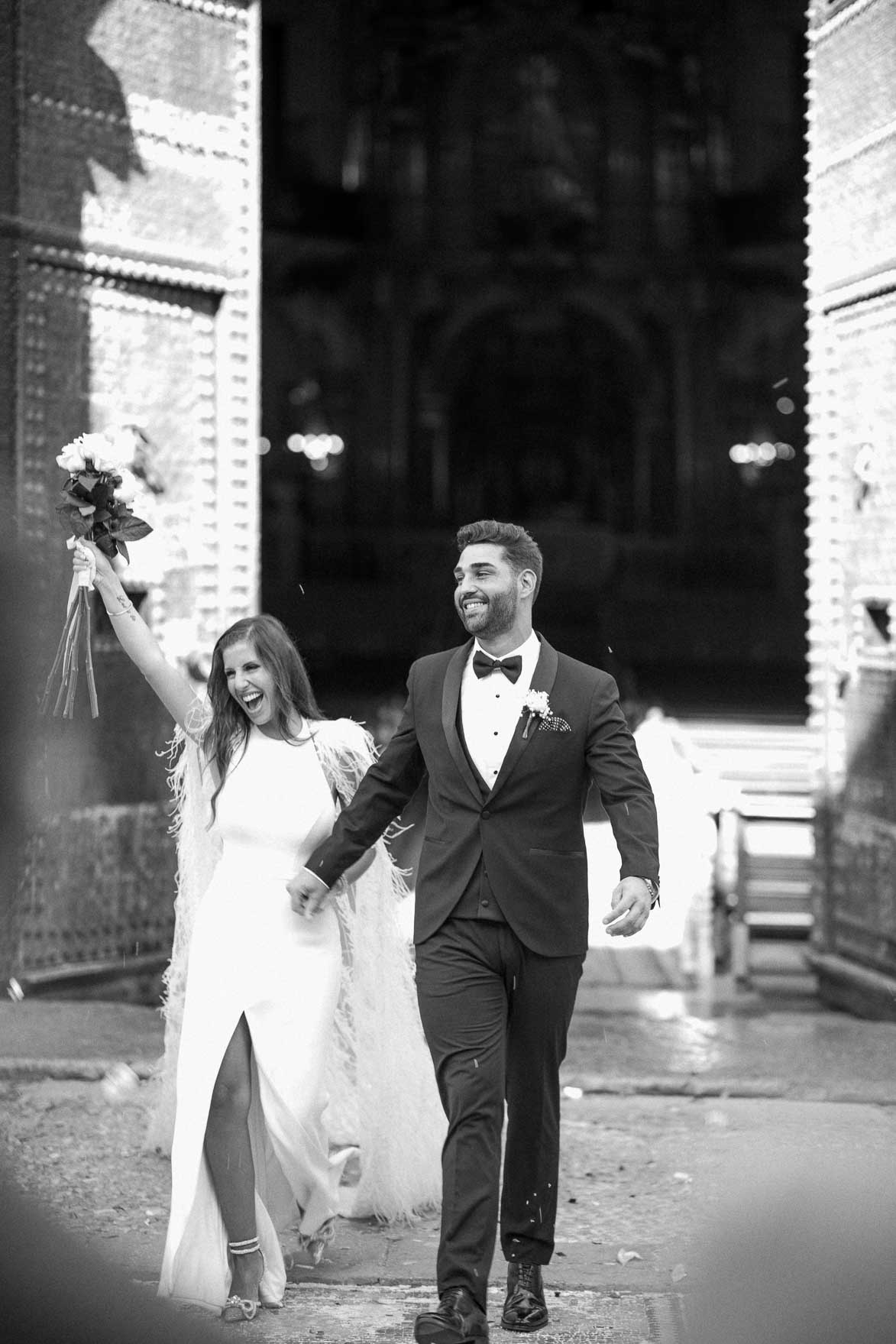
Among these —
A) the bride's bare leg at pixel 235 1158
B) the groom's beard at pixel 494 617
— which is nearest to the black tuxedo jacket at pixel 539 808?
the groom's beard at pixel 494 617

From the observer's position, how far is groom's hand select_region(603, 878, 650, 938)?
4.00 meters

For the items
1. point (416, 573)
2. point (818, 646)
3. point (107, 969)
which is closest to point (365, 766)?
point (107, 969)

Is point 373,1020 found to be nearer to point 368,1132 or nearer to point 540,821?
point 368,1132

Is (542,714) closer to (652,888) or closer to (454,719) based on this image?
(454,719)

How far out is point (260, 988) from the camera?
4.43 metres

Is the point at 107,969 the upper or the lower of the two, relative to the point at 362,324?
lower

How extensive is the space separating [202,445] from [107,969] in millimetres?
2517

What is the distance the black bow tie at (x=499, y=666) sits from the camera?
433cm

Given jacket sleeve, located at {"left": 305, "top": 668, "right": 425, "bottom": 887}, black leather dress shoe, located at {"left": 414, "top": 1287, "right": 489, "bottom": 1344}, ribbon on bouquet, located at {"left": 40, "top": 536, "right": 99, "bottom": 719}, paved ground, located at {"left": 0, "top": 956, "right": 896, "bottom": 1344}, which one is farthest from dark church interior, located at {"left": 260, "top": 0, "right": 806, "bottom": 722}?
black leather dress shoe, located at {"left": 414, "top": 1287, "right": 489, "bottom": 1344}

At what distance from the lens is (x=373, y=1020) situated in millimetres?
5188

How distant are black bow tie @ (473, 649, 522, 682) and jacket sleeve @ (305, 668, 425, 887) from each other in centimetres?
18

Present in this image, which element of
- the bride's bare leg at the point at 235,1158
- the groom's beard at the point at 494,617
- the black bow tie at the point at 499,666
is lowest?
the bride's bare leg at the point at 235,1158

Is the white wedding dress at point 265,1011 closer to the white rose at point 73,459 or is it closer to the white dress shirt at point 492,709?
the white dress shirt at point 492,709

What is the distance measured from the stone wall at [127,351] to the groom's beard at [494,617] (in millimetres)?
3722
